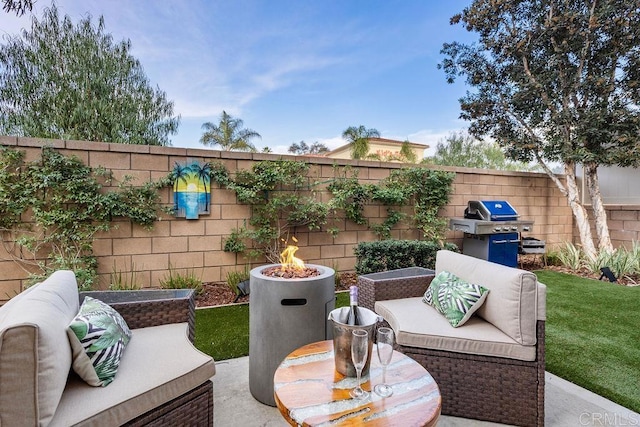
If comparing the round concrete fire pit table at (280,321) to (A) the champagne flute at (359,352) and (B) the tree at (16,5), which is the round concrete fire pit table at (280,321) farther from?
(B) the tree at (16,5)

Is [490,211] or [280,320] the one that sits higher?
[490,211]

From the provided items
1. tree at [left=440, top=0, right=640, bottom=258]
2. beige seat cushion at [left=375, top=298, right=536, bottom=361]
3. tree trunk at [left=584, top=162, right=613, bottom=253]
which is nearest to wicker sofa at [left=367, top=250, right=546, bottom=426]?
beige seat cushion at [left=375, top=298, right=536, bottom=361]

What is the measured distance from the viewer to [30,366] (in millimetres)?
1181

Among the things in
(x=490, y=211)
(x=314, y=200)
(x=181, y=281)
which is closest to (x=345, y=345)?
(x=181, y=281)

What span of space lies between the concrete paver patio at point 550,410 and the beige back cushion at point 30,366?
107cm

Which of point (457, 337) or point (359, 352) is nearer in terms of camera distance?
point (359, 352)

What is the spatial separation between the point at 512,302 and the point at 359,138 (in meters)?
8.55

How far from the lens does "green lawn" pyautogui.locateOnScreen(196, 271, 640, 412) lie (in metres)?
2.52

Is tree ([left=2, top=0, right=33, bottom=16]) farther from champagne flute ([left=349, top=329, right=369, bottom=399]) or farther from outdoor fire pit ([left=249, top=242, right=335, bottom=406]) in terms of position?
champagne flute ([left=349, top=329, right=369, bottom=399])

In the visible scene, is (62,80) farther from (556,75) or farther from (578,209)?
(578,209)

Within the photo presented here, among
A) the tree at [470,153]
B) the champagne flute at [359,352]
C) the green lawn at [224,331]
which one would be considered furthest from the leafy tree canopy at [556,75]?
the tree at [470,153]

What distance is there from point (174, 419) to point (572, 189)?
26.2ft

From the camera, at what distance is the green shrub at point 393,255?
4.67 meters

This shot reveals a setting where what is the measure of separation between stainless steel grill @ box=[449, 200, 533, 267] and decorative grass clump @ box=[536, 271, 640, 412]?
1005mm
